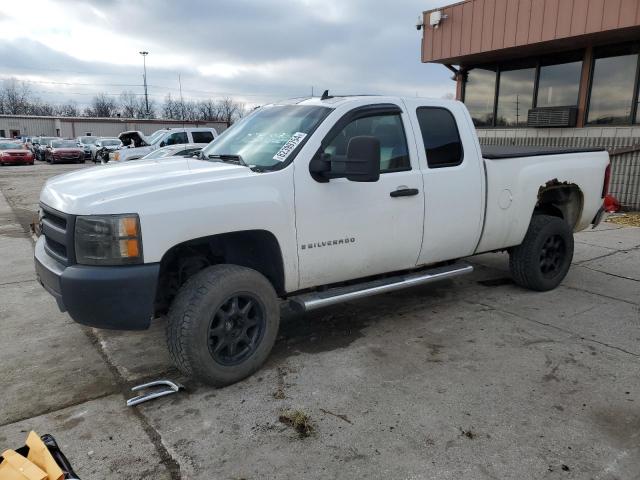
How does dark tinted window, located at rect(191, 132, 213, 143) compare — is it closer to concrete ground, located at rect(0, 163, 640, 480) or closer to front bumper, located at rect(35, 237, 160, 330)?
concrete ground, located at rect(0, 163, 640, 480)

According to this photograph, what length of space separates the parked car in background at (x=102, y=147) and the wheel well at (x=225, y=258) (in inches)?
1086

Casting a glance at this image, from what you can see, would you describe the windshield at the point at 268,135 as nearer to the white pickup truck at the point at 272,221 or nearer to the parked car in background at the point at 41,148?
the white pickup truck at the point at 272,221

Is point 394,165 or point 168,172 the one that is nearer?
point 168,172

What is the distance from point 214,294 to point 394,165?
1.80 metres

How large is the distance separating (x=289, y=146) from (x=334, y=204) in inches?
21.0

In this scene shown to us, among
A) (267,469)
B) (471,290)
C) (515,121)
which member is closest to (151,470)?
(267,469)

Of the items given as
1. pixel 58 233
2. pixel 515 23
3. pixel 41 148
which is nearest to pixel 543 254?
pixel 58 233

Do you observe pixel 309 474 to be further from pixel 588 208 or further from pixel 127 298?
pixel 588 208

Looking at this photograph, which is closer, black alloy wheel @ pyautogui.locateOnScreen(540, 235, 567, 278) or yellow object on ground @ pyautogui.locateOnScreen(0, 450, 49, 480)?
yellow object on ground @ pyautogui.locateOnScreen(0, 450, 49, 480)

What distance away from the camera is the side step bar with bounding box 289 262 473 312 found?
3.72m

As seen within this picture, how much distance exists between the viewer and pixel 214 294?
3.25m

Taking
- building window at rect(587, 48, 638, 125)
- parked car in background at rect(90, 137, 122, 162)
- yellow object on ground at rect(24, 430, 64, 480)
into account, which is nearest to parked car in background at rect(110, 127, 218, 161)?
parked car in background at rect(90, 137, 122, 162)

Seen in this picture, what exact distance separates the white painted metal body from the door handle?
4 centimetres

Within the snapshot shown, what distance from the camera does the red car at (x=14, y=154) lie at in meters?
31.2
